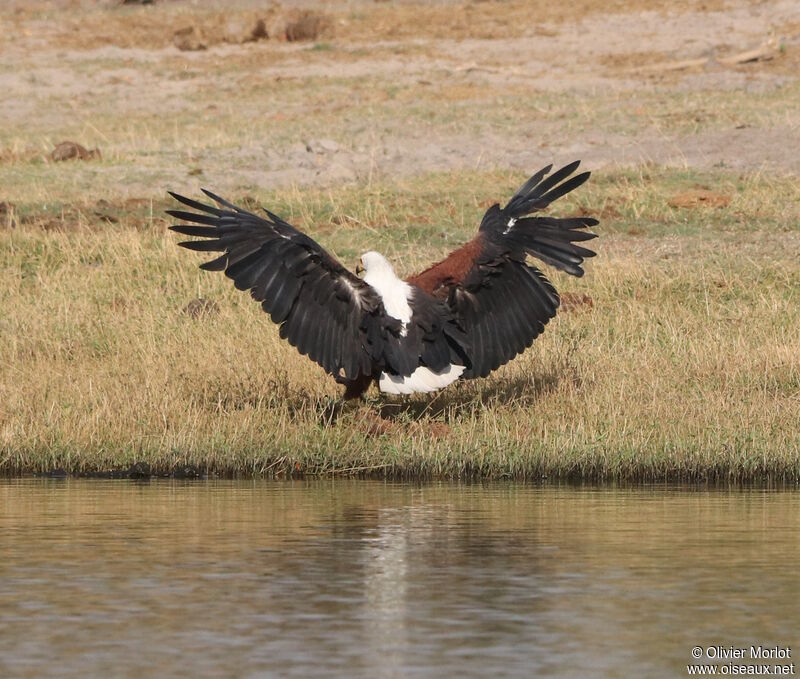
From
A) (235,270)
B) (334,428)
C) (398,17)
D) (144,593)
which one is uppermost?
(398,17)

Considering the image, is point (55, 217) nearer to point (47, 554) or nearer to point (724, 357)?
point (724, 357)

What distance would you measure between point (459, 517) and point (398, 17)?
33976 millimetres

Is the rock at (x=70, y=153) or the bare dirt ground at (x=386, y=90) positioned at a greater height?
the bare dirt ground at (x=386, y=90)

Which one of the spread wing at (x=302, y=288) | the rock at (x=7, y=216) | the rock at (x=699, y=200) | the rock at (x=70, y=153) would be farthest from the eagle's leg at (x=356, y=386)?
the rock at (x=70, y=153)

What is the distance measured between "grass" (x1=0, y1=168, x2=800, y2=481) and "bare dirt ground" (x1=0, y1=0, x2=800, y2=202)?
4360mm

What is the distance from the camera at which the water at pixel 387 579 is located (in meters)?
5.39

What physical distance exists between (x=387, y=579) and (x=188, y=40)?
31784 millimetres

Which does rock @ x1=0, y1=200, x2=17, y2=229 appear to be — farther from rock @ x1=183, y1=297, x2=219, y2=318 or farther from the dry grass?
rock @ x1=183, y1=297, x2=219, y2=318

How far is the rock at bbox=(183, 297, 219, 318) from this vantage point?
13.0m

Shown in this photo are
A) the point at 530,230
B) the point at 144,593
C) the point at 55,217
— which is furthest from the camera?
the point at 55,217

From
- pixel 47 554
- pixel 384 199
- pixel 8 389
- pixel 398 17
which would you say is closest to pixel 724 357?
pixel 8 389

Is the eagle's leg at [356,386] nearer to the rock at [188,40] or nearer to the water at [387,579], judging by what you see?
the water at [387,579]

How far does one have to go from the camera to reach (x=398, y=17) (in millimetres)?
40781

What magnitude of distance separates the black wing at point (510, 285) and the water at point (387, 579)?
1361 mm
